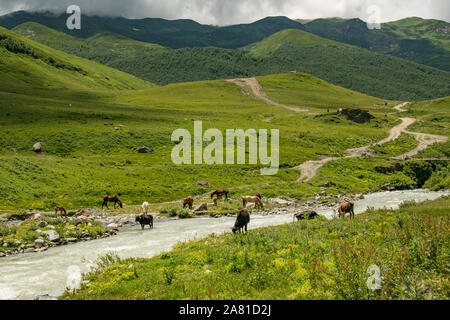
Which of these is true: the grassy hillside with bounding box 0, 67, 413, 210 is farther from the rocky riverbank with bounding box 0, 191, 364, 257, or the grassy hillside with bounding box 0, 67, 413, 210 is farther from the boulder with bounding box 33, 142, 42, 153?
the rocky riverbank with bounding box 0, 191, 364, 257

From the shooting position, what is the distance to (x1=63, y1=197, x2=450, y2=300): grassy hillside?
31.4ft

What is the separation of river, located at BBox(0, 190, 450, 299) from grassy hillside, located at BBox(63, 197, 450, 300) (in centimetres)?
216

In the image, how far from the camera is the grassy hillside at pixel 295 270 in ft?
31.4

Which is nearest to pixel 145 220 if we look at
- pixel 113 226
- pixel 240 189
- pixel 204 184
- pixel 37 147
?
pixel 113 226

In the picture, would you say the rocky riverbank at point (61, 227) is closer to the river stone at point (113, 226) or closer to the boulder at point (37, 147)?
the river stone at point (113, 226)

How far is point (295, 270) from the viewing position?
464 inches

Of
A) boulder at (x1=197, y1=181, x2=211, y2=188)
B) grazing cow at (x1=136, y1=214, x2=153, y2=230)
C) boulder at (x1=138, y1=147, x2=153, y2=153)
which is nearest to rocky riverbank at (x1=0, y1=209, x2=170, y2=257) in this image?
grazing cow at (x1=136, y1=214, x2=153, y2=230)

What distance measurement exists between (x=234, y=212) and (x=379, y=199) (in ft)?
68.5

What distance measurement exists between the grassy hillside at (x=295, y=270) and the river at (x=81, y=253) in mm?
A: 2161

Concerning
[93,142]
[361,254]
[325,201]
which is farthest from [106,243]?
[93,142]

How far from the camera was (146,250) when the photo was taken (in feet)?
69.8

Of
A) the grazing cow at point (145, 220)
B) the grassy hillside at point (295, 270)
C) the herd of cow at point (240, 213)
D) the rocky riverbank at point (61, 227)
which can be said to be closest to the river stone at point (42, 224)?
the rocky riverbank at point (61, 227)

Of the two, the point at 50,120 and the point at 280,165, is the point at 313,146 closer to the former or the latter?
the point at 280,165

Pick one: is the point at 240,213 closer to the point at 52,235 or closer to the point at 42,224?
the point at 52,235
